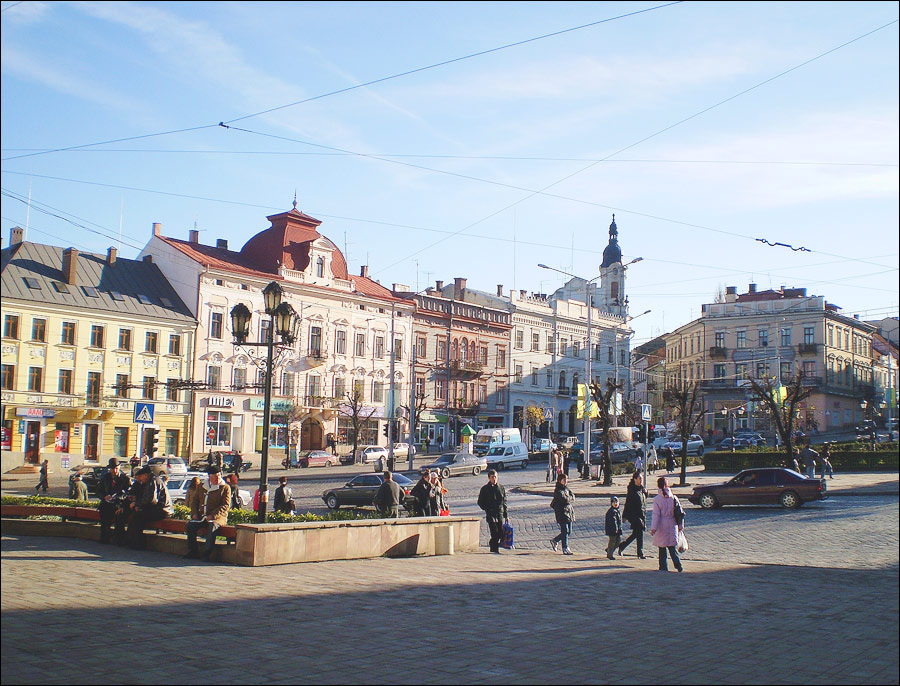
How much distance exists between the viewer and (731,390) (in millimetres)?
71750

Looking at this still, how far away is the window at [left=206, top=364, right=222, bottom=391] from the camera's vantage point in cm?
1782

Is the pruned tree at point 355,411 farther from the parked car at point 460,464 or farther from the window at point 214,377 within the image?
the window at point 214,377

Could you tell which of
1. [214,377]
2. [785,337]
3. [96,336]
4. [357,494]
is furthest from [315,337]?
[96,336]

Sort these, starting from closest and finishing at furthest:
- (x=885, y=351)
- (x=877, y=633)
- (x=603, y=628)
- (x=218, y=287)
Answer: (x=877, y=633) < (x=885, y=351) < (x=603, y=628) < (x=218, y=287)

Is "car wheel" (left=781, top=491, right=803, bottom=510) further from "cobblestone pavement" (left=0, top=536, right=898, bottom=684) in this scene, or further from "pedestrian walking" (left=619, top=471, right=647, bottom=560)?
"cobblestone pavement" (left=0, top=536, right=898, bottom=684)

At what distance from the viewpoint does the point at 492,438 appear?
54250 millimetres

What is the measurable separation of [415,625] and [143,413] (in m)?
7.84

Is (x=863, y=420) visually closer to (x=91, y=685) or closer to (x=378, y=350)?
(x=91, y=685)

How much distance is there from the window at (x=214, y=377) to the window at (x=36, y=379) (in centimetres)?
852

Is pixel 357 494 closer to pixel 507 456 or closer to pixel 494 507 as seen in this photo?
pixel 494 507

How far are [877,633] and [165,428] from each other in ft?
45.4

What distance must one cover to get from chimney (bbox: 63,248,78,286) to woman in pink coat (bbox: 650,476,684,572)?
9748 millimetres

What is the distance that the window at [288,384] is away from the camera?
46219mm

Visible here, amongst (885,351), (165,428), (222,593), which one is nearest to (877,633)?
(885,351)
